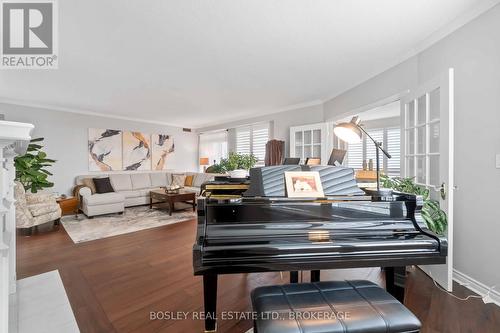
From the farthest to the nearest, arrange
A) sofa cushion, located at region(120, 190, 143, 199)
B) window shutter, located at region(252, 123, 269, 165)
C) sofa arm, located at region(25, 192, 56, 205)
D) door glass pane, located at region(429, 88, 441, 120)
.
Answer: window shutter, located at region(252, 123, 269, 165) → sofa cushion, located at region(120, 190, 143, 199) → sofa arm, located at region(25, 192, 56, 205) → door glass pane, located at region(429, 88, 441, 120)

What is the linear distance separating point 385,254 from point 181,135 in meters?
7.04

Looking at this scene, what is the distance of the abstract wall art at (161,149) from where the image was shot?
6742 mm

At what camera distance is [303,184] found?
1530mm

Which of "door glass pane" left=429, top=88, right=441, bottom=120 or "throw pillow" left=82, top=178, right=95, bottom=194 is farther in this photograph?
"throw pillow" left=82, top=178, right=95, bottom=194

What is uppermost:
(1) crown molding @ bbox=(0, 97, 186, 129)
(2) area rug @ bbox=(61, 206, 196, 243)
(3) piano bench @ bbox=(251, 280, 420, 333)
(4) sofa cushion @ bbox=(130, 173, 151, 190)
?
(1) crown molding @ bbox=(0, 97, 186, 129)

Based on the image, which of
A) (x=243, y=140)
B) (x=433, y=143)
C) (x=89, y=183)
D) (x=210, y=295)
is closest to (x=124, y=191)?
(x=89, y=183)

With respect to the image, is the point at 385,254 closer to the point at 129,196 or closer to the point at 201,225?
the point at 201,225

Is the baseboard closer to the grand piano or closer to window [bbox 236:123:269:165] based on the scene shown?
the grand piano

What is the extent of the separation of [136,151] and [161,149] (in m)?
0.72

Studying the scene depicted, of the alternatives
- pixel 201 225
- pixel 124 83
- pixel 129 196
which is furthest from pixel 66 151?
pixel 201 225

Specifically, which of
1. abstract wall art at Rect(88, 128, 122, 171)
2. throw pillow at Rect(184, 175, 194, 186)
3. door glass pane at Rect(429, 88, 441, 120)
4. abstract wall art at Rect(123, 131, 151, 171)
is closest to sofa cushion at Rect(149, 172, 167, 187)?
abstract wall art at Rect(123, 131, 151, 171)

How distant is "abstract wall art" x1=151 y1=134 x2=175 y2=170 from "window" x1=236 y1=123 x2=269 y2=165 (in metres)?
2.12

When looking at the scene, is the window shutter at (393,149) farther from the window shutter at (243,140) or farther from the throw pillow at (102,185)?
the throw pillow at (102,185)

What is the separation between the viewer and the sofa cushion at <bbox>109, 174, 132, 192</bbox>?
550 cm
